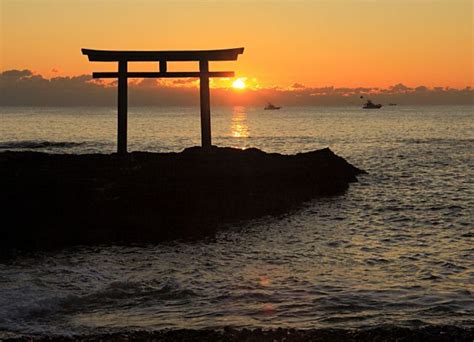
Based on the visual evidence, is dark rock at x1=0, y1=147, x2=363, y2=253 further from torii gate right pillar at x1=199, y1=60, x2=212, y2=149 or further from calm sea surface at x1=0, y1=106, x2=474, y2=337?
calm sea surface at x1=0, y1=106, x2=474, y2=337

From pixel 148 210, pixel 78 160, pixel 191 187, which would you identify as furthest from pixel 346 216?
pixel 78 160

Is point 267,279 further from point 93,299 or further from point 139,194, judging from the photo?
point 139,194

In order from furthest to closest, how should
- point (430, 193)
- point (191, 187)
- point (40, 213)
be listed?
point (430, 193) → point (191, 187) → point (40, 213)

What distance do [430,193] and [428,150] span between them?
24809 mm

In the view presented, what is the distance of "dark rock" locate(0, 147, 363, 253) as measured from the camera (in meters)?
13.7

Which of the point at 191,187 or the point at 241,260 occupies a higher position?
the point at 191,187

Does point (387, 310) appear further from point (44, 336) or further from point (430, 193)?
point (430, 193)

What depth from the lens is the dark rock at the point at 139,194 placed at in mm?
13703

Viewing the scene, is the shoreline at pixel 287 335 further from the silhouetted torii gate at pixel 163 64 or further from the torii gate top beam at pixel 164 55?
the torii gate top beam at pixel 164 55

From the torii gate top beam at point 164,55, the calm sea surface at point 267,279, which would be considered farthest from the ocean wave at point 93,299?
the torii gate top beam at point 164,55

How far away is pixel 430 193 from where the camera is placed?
23.9 metres

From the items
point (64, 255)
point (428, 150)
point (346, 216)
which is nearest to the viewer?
point (64, 255)

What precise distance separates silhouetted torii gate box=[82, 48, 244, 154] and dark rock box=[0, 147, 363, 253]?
3.79 ft

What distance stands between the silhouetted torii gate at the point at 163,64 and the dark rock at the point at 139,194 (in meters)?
1.16
